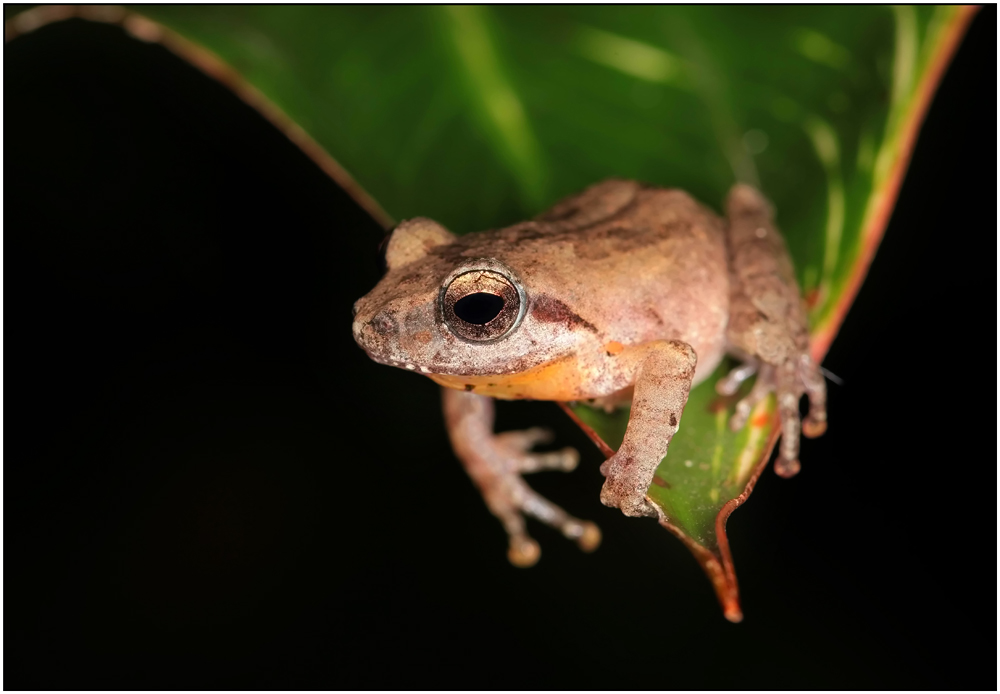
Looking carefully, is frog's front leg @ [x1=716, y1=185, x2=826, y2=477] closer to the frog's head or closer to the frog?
the frog

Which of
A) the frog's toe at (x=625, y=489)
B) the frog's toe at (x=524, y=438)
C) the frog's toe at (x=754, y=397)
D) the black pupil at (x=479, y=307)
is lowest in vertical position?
the frog's toe at (x=625, y=489)

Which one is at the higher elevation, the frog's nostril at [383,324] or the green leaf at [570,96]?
the green leaf at [570,96]

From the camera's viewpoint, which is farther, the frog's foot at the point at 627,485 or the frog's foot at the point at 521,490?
the frog's foot at the point at 521,490

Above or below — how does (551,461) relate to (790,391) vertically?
above

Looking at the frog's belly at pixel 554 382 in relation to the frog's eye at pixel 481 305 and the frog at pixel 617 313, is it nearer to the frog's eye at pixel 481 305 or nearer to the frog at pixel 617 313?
the frog at pixel 617 313

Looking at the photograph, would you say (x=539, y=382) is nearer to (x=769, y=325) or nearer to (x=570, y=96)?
(x=769, y=325)

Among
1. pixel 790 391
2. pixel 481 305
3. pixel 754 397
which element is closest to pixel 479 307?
pixel 481 305

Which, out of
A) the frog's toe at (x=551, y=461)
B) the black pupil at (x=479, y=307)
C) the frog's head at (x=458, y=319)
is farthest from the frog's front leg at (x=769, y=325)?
the frog's toe at (x=551, y=461)

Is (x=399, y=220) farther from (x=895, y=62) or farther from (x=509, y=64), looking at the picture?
(x=895, y=62)
